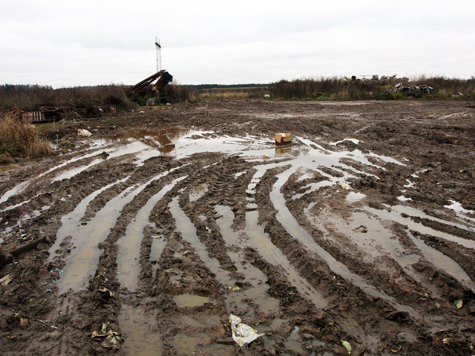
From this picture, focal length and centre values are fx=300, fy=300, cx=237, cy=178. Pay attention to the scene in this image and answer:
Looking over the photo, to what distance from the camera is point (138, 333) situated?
2.93 metres

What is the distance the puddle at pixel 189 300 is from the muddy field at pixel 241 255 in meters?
0.02

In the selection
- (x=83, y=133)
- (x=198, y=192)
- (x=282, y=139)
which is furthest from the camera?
(x=83, y=133)

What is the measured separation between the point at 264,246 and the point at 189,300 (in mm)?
1478

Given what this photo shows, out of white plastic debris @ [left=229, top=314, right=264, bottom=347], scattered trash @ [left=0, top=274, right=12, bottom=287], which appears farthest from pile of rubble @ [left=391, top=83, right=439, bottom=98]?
scattered trash @ [left=0, top=274, right=12, bottom=287]

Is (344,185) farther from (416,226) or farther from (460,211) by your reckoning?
(460,211)

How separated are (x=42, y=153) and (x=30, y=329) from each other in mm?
8481

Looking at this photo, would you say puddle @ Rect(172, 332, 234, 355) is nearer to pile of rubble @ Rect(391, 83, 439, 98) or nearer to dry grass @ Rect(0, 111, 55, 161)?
dry grass @ Rect(0, 111, 55, 161)

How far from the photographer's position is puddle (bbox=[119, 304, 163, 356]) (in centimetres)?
275

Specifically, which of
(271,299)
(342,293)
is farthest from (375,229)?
(271,299)

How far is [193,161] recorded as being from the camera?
9.09m

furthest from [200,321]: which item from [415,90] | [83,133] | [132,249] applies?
[415,90]

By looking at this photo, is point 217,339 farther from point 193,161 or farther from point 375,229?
point 193,161

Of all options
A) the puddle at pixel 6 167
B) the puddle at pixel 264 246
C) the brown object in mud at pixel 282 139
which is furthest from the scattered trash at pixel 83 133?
the puddle at pixel 264 246

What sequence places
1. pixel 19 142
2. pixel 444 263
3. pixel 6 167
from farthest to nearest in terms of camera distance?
1. pixel 19 142
2. pixel 6 167
3. pixel 444 263
